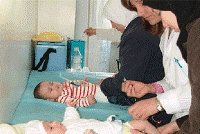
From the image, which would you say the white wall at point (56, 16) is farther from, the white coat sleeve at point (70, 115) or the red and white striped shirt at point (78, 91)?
the white coat sleeve at point (70, 115)

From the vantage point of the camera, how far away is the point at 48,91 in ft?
7.11

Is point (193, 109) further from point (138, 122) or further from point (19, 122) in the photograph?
point (19, 122)

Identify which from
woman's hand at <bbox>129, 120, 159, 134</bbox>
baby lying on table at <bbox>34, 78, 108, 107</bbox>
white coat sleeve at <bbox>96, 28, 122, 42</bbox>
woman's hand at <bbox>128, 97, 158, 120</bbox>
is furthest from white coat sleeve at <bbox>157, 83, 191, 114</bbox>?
white coat sleeve at <bbox>96, 28, 122, 42</bbox>

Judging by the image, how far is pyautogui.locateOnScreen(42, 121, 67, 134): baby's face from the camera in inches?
54.8

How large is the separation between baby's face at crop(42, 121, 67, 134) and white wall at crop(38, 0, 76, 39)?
2.45 meters

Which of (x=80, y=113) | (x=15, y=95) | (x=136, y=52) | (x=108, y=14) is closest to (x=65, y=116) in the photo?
(x=80, y=113)

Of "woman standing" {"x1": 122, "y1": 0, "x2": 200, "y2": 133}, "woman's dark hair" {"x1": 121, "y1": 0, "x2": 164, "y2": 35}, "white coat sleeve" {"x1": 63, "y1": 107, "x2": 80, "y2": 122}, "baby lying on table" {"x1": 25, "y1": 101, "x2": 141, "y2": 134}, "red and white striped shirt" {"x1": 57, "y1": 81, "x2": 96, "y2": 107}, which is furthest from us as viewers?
"red and white striped shirt" {"x1": 57, "y1": 81, "x2": 96, "y2": 107}

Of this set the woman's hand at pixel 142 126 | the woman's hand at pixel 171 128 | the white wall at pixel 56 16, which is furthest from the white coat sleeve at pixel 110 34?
the woman's hand at pixel 171 128

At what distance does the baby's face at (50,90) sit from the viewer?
2140 millimetres

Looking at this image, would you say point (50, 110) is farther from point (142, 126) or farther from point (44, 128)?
point (142, 126)

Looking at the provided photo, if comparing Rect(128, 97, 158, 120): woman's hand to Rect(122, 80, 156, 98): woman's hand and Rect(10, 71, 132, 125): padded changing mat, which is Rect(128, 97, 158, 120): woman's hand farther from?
Rect(10, 71, 132, 125): padded changing mat

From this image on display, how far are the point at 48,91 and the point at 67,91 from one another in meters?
0.17

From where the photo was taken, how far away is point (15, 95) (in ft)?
5.71

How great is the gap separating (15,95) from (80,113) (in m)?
0.47
